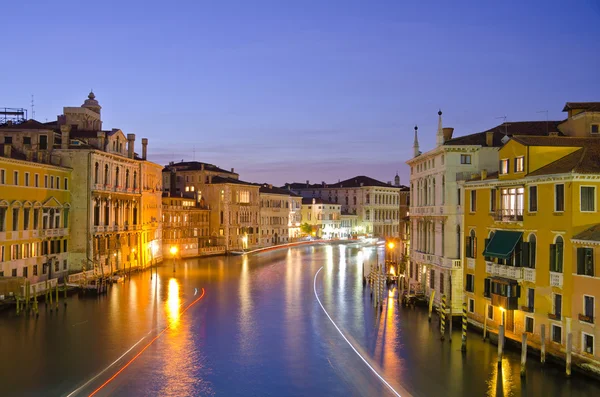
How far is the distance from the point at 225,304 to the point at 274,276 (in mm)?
14426

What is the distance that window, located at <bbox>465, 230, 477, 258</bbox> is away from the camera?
25969mm

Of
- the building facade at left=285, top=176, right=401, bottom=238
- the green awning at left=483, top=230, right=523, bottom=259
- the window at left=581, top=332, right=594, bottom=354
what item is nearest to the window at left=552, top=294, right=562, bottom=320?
the window at left=581, top=332, right=594, bottom=354

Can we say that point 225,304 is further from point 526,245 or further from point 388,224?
point 388,224

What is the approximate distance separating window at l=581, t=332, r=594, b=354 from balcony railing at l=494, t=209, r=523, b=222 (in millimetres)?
4961

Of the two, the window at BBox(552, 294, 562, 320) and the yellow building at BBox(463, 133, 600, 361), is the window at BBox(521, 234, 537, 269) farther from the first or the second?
the window at BBox(552, 294, 562, 320)

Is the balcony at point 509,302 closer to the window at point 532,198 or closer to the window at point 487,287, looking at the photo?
the window at point 487,287

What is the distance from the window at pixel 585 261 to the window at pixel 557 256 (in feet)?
2.84

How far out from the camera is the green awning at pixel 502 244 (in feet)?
72.9

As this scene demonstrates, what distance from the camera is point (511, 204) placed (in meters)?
23.1

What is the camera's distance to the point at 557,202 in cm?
2008

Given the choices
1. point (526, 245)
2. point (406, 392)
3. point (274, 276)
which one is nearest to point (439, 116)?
point (526, 245)

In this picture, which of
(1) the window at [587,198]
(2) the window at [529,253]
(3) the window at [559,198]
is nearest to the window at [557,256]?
(3) the window at [559,198]

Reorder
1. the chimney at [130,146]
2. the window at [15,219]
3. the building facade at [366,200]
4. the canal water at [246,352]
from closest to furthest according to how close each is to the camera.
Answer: the canal water at [246,352]
the window at [15,219]
the chimney at [130,146]
the building facade at [366,200]

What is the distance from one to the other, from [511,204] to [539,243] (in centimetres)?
250
